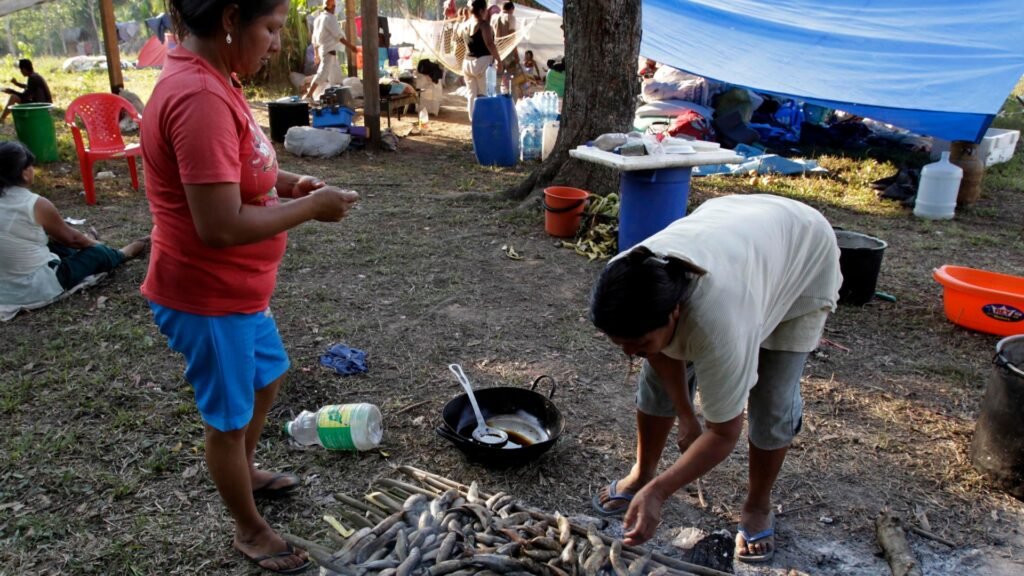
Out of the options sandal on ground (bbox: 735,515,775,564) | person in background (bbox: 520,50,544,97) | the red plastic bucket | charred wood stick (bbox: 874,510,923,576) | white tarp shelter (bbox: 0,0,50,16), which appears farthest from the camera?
person in background (bbox: 520,50,544,97)

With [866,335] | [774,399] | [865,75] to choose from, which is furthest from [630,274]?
[865,75]

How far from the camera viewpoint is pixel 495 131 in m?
7.86

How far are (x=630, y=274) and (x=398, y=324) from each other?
8.53 ft

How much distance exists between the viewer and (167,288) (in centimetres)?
174

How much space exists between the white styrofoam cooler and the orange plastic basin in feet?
14.5

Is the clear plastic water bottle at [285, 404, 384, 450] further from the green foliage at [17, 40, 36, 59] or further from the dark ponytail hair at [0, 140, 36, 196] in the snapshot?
the green foliage at [17, 40, 36, 59]

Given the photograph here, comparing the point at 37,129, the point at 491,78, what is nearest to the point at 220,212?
the point at 37,129

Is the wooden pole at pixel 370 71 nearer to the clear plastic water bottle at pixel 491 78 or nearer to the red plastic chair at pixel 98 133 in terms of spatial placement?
the clear plastic water bottle at pixel 491 78

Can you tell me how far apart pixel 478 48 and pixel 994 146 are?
Answer: 6.45m

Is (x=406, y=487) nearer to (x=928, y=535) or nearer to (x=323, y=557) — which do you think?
(x=323, y=557)

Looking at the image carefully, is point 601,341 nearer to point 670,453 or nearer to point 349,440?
point 670,453

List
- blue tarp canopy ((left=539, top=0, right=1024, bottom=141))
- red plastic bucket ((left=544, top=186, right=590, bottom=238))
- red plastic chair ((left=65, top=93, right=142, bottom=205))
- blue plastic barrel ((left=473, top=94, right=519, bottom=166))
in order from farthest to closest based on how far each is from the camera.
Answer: blue plastic barrel ((left=473, top=94, right=519, bottom=166)) < blue tarp canopy ((left=539, top=0, right=1024, bottom=141)) < red plastic chair ((left=65, top=93, right=142, bottom=205)) < red plastic bucket ((left=544, top=186, right=590, bottom=238))

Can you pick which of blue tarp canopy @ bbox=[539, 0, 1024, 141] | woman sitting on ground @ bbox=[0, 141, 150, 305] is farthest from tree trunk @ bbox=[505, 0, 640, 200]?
woman sitting on ground @ bbox=[0, 141, 150, 305]

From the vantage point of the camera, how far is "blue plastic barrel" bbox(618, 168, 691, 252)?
4.66m
